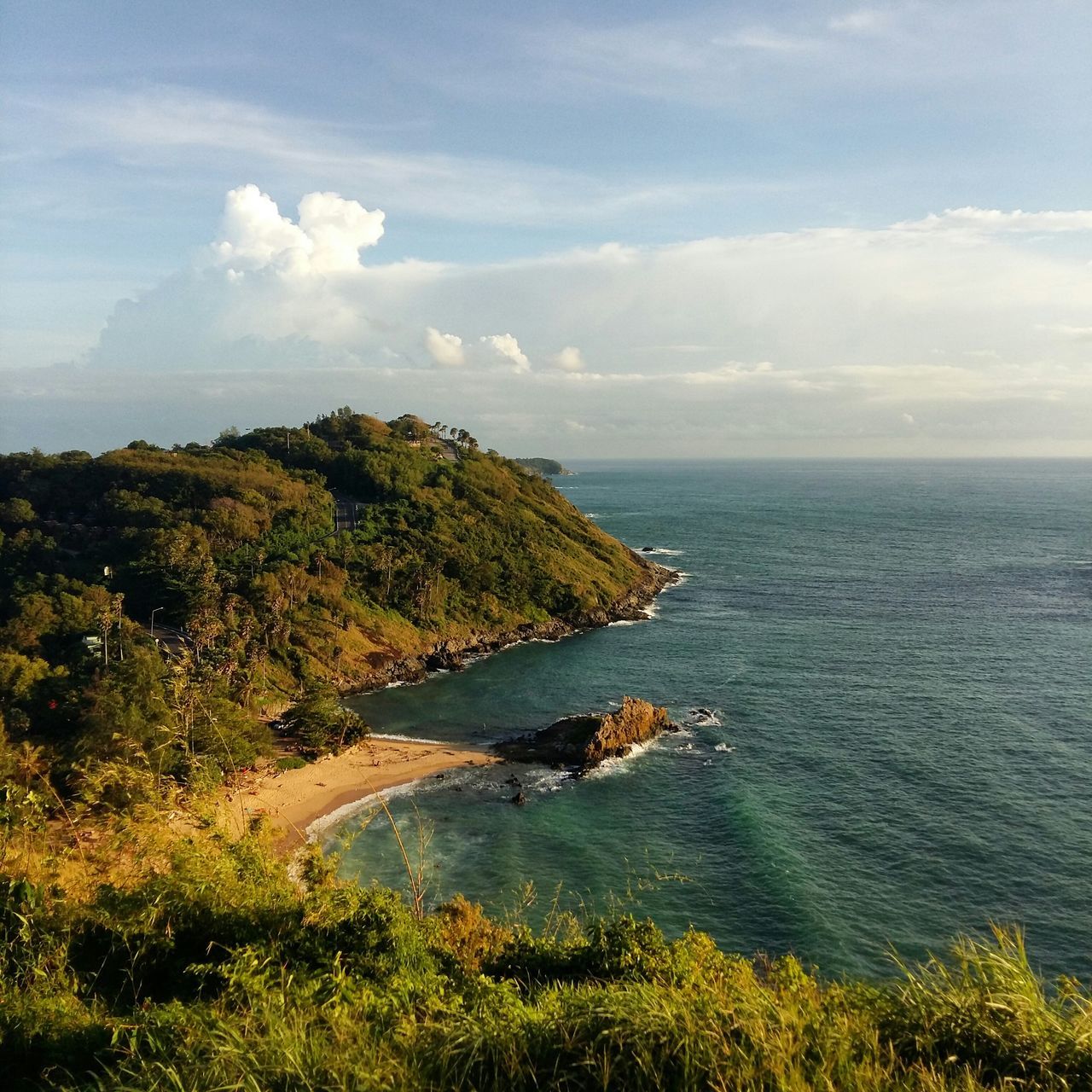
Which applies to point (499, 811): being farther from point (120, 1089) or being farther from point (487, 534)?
point (487, 534)

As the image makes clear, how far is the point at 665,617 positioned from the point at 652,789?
4827cm

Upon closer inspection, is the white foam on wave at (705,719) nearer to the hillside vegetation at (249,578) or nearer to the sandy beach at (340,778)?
the sandy beach at (340,778)

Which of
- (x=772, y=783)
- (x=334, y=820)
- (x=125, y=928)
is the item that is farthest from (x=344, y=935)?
(x=772, y=783)

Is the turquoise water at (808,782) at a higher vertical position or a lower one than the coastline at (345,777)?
higher

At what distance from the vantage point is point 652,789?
49000mm

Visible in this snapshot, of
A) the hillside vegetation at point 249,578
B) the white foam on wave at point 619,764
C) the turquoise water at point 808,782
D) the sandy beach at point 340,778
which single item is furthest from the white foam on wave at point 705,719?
the hillside vegetation at point 249,578

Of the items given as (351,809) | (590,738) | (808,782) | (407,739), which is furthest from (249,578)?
(808,782)

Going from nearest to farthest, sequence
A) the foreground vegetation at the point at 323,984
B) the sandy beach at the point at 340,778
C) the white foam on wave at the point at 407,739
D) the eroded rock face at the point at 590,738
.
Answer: the foreground vegetation at the point at 323,984
the sandy beach at the point at 340,778
the eroded rock face at the point at 590,738
the white foam on wave at the point at 407,739

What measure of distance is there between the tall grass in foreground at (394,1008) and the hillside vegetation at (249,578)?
38.0 feet

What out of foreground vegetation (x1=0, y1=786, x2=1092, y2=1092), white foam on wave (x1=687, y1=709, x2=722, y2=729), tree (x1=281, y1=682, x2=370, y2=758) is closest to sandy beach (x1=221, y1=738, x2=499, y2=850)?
tree (x1=281, y1=682, x2=370, y2=758)

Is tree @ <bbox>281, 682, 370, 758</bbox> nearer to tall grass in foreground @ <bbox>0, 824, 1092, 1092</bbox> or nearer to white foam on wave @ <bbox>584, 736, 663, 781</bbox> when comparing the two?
white foam on wave @ <bbox>584, 736, 663, 781</bbox>

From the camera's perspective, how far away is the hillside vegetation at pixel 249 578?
48.8 m

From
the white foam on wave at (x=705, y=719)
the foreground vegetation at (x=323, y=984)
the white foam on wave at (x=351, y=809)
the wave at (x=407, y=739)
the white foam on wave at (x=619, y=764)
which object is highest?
the foreground vegetation at (x=323, y=984)

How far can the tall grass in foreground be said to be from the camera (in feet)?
35.9
